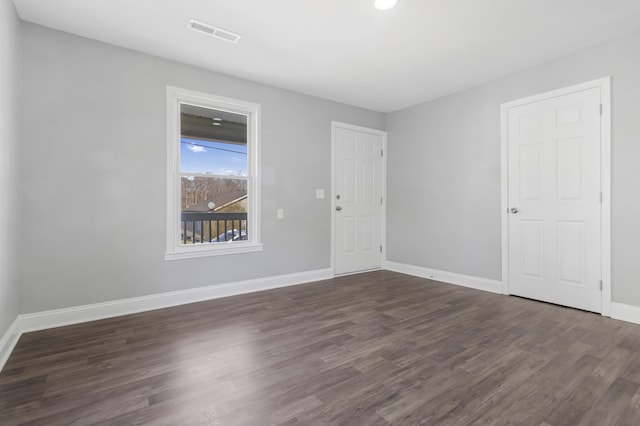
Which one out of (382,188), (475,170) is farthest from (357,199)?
(475,170)

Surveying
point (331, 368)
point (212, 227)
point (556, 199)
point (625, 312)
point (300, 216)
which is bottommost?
point (331, 368)

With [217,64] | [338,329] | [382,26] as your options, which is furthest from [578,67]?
[217,64]

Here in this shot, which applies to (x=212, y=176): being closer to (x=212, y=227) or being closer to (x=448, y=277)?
(x=212, y=227)

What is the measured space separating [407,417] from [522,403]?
665 mm

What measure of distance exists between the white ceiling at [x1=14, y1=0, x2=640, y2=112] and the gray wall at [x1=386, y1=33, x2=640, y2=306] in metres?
0.22

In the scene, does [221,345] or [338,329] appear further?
[338,329]

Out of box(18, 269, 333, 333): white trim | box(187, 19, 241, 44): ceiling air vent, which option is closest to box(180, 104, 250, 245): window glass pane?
box(18, 269, 333, 333): white trim

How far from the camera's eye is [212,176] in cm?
372

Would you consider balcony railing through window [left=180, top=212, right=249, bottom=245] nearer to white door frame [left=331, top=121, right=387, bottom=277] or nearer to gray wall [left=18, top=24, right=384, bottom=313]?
gray wall [left=18, top=24, right=384, bottom=313]

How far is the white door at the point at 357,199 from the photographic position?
15.8ft

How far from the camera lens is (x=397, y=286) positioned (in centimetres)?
419

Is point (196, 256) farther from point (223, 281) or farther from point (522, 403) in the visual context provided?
point (522, 403)

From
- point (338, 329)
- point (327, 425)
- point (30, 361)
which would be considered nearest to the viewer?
point (327, 425)

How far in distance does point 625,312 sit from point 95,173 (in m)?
5.15
